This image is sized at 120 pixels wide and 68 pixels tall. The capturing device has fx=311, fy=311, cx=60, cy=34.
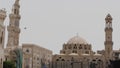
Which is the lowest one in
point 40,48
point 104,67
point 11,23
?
point 104,67

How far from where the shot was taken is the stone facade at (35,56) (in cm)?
6299

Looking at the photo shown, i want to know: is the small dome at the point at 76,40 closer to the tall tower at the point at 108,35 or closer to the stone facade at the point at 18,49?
the stone facade at the point at 18,49

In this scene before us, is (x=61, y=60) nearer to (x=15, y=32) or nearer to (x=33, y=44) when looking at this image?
(x=33, y=44)

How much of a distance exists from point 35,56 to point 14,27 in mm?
11197

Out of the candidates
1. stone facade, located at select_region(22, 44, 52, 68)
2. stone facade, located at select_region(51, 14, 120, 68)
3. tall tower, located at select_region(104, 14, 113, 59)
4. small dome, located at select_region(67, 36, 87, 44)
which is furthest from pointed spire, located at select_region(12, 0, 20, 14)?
small dome, located at select_region(67, 36, 87, 44)

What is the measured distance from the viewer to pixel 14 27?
58781 mm

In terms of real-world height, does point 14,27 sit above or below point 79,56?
above

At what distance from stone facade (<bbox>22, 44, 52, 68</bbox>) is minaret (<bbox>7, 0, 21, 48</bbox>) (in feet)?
12.8

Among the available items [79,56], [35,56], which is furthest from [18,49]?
[79,56]

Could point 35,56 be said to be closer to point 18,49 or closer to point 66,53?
point 66,53

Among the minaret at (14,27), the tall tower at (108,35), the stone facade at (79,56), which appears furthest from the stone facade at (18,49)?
the tall tower at (108,35)

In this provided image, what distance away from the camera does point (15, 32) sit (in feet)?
195

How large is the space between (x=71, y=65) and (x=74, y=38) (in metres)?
7.77

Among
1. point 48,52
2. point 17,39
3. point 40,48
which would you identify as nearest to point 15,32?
point 17,39
